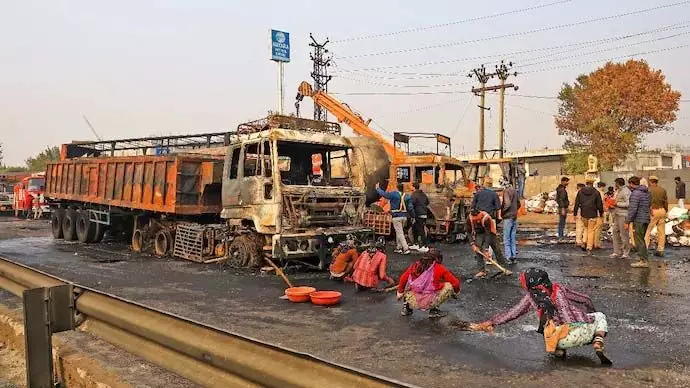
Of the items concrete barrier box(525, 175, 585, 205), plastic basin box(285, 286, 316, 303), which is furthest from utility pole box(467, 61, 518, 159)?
plastic basin box(285, 286, 316, 303)

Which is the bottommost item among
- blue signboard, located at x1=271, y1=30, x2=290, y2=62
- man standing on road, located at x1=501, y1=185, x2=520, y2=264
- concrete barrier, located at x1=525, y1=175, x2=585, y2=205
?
man standing on road, located at x1=501, y1=185, x2=520, y2=264

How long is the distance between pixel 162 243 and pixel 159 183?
165 cm

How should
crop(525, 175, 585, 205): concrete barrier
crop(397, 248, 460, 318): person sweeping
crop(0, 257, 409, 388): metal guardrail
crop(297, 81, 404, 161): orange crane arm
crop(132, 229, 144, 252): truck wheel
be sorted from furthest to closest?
crop(525, 175, 585, 205): concrete barrier
crop(297, 81, 404, 161): orange crane arm
crop(132, 229, 144, 252): truck wheel
crop(397, 248, 460, 318): person sweeping
crop(0, 257, 409, 388): metal guardrail

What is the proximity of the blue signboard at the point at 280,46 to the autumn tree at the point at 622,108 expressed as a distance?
2118cm

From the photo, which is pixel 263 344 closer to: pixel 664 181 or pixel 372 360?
pixel 372 360

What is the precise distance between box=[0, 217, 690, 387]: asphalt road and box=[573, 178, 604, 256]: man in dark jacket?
72 cm

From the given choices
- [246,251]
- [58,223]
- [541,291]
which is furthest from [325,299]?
[58,223]

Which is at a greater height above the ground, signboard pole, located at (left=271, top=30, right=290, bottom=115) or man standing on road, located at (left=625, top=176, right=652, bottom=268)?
signboard pole, located at (left=271, top=30, right=290, bottom=115)

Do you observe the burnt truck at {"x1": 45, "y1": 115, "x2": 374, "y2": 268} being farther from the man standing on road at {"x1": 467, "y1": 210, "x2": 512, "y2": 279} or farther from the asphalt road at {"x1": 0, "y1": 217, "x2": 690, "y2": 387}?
the man standing on road at {"x1": 467, "y1": 210, "x2": 512, "y2": 279}

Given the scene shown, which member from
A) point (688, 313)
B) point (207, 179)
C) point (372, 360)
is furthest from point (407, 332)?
point (207, 179)

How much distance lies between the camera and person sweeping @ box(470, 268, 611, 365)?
4.69 metres

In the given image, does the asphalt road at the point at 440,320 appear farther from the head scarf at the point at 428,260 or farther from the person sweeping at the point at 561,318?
the head scarf at the point at 428,260

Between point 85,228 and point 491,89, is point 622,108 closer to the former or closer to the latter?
point 491,89

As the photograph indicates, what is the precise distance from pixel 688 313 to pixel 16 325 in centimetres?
755
